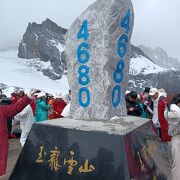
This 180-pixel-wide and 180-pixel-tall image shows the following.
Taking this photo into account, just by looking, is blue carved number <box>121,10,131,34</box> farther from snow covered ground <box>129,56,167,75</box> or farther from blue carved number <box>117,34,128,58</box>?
snow covered ground <box>129,56,167,75</box>

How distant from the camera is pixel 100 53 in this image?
11.9 ft

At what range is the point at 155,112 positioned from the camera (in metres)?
5.83

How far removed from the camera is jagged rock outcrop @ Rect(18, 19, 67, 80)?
242 feet

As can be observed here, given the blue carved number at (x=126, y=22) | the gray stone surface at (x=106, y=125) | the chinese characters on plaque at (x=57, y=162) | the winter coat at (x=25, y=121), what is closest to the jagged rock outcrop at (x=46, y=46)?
the winter coat at (x=25, y=121)

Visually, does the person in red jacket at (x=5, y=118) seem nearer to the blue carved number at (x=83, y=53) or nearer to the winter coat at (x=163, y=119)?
the blue carved number at (x=83, y=53)

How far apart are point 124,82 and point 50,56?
2926 inches

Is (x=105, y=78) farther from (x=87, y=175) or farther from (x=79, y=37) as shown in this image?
(x=87, y=175)

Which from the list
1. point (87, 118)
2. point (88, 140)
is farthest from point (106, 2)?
point (88, 140)

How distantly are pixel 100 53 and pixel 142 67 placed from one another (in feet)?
234

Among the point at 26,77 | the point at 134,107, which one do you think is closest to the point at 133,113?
the point at 134,107

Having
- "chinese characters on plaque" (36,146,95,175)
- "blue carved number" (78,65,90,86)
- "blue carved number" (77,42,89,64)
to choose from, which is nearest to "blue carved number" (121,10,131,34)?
"blue carved number" (77,42,89,64)

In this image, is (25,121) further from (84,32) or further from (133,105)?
(84,32)

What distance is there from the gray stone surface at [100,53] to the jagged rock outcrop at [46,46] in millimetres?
67515

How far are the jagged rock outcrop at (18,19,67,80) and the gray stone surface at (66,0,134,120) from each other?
222 ft
